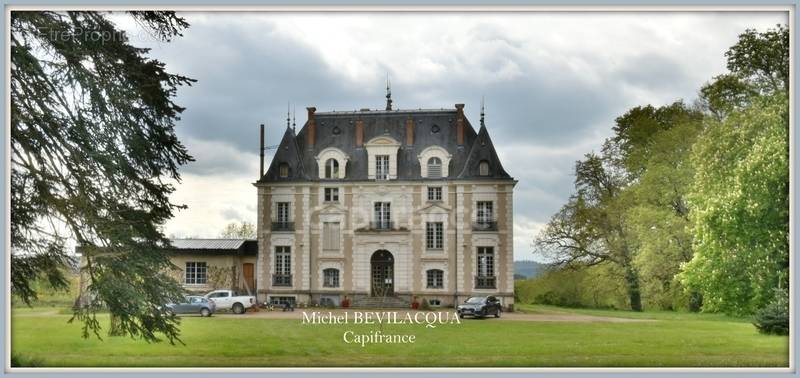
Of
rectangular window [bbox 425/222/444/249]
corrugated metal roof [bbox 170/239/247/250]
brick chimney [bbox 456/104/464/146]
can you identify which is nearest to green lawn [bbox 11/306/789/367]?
corrugated metal roof [bbox 170/239/247/250]

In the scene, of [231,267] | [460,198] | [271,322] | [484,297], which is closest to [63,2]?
[231,267]

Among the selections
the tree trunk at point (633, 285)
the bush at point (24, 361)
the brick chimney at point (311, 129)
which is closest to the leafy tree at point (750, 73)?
the tree trunk at point (633, 285)

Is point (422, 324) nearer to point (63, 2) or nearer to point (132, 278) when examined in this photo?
point (132, 278)

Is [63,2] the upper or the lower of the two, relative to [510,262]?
upper

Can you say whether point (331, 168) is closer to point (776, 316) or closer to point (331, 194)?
point (331, 194)

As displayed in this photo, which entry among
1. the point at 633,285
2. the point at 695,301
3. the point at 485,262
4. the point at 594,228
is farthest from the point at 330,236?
the point at 695,301

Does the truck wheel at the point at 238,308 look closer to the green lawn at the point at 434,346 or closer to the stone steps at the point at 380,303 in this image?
the green lawn at the point at 434,346

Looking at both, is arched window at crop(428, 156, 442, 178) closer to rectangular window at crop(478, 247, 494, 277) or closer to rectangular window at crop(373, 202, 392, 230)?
rectangular window at crop(373, 202, 392, 230)
